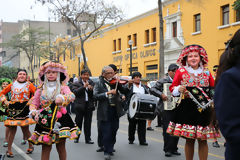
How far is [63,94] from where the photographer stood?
558 centimetres

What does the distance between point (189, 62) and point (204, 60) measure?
10.8 inches

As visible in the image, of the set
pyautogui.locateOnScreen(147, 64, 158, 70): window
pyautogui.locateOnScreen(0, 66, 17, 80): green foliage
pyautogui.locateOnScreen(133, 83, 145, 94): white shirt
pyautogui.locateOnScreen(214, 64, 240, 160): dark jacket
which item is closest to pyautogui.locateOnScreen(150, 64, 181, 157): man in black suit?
pyautogui.locateOnScreen(133, 83, 145, 94): white shirt

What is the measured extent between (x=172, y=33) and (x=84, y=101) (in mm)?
21734

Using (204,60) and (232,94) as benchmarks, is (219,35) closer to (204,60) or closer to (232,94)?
(204,60)

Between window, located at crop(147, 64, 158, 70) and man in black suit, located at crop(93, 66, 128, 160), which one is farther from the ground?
window, located at crop(147, 64, 158, 70)

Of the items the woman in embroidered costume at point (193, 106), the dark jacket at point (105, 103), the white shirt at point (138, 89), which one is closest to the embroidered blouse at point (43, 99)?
the woman in embroidered costume at point (193, 106)

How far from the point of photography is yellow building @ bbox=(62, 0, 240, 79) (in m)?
24.6

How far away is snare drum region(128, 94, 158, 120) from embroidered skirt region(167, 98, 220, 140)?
2.56 metres

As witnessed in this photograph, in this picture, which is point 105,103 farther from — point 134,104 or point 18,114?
point 18,114

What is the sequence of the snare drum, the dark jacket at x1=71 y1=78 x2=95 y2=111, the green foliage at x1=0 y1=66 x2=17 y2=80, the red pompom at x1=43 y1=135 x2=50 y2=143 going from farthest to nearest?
1. the green foliage at x1=0 y1=66 x2=17 y2=80
2. the dark jacket at x1=71 y1=78 x2=95 y2=111
3. the snare drum
4. the red pompom at x1=43 y1=135 x2=50 y2=143

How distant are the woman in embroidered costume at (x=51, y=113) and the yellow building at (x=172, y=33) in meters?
13.1

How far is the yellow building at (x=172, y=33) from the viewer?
24.6m

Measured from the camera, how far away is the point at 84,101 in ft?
31.5

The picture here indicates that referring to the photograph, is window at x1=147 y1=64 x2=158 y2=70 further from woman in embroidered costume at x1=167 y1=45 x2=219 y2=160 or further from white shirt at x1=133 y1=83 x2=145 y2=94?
woman in embroidered costume at x1=167 y1=45 x2=219 y2=160
